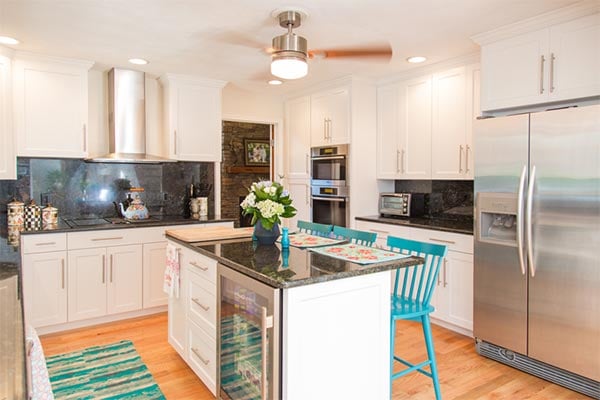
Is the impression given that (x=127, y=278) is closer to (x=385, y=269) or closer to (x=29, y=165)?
(x=29, y=165)

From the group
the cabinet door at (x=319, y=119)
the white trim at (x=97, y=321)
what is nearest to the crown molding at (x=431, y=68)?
the cabinet door at (x=319, y=119)

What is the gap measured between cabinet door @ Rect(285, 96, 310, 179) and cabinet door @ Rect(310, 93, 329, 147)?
Result: 0.08m

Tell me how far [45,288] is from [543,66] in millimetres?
4104

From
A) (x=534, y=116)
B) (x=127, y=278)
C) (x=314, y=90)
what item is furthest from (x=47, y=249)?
(x=534, y=116)

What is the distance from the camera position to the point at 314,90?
4.68m

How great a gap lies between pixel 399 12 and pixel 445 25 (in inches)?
16.8

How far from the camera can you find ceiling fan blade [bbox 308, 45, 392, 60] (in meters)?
2.10

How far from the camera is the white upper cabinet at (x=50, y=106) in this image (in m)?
3.51

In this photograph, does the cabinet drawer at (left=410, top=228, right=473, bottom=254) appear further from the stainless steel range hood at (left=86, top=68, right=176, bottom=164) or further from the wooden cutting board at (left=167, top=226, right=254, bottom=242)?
the stainless steel range hood at (left=86, top=68, right=176, bottom=164)

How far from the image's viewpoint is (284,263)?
79.3 inches

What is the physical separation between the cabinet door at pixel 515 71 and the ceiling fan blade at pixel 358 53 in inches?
48.2

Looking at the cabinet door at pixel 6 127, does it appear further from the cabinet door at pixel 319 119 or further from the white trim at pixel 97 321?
the cabinet door at pixel 319 119

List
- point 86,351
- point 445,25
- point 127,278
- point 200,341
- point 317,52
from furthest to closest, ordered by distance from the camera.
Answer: point 127,278, point 86,351, point 445,25, point 200,341, point 317,52

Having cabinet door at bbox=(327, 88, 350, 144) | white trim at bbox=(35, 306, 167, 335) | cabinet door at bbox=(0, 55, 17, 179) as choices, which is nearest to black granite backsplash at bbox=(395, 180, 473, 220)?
cabinet door at bbox=(327, 88, 350, 144)
